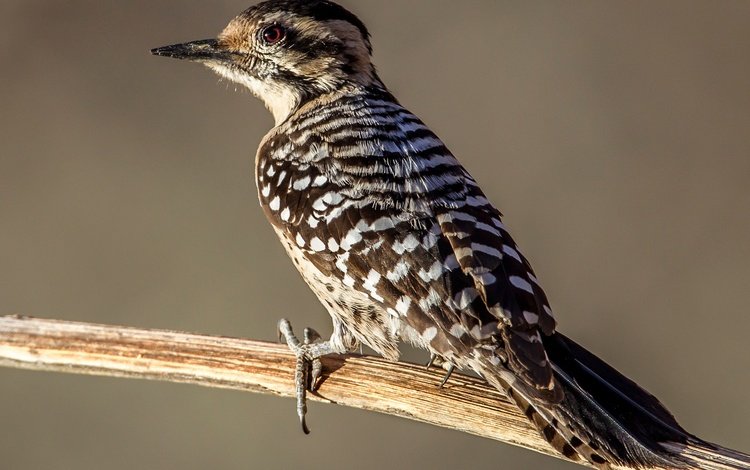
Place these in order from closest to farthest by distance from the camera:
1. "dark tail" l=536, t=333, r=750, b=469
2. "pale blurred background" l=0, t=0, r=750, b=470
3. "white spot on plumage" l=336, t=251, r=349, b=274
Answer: "dark tail" l=536, t=333, r=750, b=469, "white spot on plumage" l=336, t=251, r=349, b=274, "pale blurred background" l=0, t=0, r=750, b=470

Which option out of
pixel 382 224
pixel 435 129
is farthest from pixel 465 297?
pixel 435 129

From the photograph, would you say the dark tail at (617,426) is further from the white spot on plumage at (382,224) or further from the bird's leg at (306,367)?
the bird's leg at (306,367)

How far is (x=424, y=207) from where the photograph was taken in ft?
13.5

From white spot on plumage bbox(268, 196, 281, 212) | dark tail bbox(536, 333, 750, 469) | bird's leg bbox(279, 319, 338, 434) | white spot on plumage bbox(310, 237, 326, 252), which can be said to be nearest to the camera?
dark tail bbox(536, 333, 750, 469)

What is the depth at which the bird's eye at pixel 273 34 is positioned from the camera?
511 cm

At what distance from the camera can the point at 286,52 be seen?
5133mm

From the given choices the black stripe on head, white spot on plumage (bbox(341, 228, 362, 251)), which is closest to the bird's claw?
white spot on plumage (bbox(341, 228, 362, 251))

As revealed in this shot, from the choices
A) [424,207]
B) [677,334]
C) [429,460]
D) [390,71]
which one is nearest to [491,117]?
[390,71]

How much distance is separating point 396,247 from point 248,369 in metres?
0.88

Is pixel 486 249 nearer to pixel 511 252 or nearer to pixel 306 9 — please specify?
pixel 511 252

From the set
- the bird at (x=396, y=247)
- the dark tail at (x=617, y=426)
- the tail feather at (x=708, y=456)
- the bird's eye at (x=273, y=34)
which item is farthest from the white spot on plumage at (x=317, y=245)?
the tail feather at (x=708, y=456)

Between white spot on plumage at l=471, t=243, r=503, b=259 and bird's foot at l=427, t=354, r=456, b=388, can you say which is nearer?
white spot on plumage at l=471, t=243, r=503, b=259

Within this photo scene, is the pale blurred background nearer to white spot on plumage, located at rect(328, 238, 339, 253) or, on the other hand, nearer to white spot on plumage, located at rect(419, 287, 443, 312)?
white spot on plumage, located at rect(328, 238, 339, 253)

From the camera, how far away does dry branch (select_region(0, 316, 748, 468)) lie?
4091 mm
